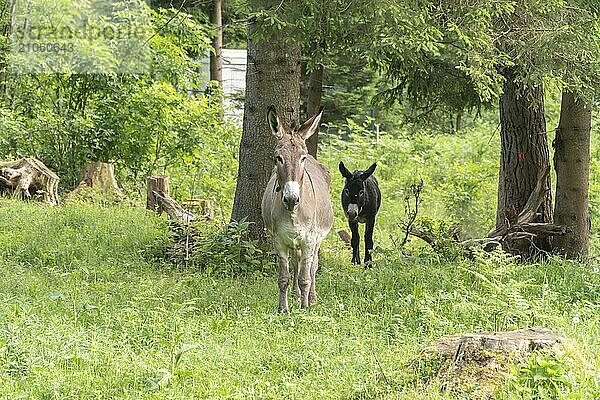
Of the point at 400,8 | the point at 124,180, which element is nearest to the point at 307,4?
the point at 400,8

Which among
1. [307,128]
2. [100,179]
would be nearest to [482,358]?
[307,128]

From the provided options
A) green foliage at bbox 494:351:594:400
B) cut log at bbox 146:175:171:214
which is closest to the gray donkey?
green foliage at bbox 494:351:594:400

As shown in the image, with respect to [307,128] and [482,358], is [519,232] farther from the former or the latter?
[482,358]

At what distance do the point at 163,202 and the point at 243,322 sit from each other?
265 inches

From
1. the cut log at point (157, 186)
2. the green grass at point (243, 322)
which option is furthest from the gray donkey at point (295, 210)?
the cut log at point (157, 186)

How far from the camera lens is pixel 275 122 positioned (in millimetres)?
9445

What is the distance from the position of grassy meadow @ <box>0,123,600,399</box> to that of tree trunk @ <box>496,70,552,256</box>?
1346 millimetres

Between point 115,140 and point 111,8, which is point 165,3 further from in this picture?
point 115,140

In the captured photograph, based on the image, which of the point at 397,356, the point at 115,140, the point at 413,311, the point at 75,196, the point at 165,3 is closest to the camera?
the point at 397,356

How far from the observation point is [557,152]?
1298cm

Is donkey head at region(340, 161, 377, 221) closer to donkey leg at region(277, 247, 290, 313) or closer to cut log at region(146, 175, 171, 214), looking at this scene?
cut log at region(146, 175, 171, 214)

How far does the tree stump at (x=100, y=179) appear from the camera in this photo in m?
19.2

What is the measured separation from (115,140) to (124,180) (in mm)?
968

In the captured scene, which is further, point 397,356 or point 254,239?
point 254,239
